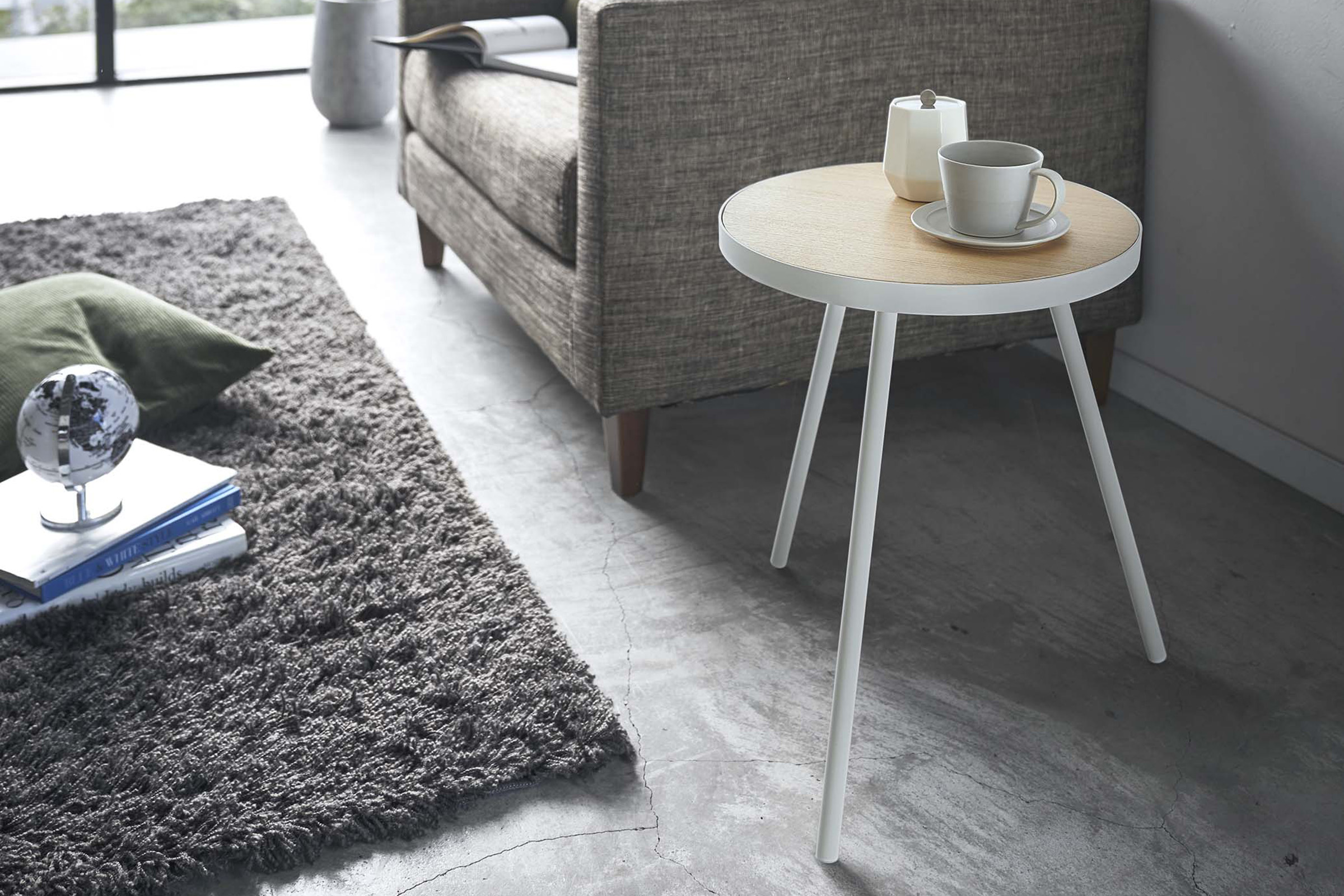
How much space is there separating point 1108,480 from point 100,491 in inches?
44.3

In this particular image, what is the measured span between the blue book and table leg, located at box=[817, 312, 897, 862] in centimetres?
82

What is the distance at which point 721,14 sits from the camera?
1.39 meters

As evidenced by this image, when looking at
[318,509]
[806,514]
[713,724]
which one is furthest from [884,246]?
[318,509]

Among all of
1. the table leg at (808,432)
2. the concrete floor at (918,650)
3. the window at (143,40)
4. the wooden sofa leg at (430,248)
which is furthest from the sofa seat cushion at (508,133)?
the window at (143,40)

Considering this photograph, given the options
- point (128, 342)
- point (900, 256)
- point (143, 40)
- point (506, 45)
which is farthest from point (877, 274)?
point (143, 40)

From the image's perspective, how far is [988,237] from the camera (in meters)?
1.01

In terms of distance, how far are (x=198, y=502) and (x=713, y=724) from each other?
0.68 meters

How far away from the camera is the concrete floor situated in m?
1.03

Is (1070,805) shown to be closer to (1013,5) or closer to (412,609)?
(412,609)

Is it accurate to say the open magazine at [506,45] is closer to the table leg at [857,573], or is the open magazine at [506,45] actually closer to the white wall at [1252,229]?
the white wall at [1252,229]

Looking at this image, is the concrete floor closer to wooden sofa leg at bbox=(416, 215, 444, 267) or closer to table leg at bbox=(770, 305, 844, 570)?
table leg at bbox=(770, 305, 844, 570)

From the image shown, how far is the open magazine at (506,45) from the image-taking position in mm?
1985

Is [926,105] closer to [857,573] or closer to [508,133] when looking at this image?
[857,573]

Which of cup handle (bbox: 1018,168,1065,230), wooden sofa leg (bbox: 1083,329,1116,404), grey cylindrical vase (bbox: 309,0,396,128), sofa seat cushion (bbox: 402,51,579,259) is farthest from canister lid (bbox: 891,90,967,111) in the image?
grey cylindrical vase (bbox: 309,0,396,128)
